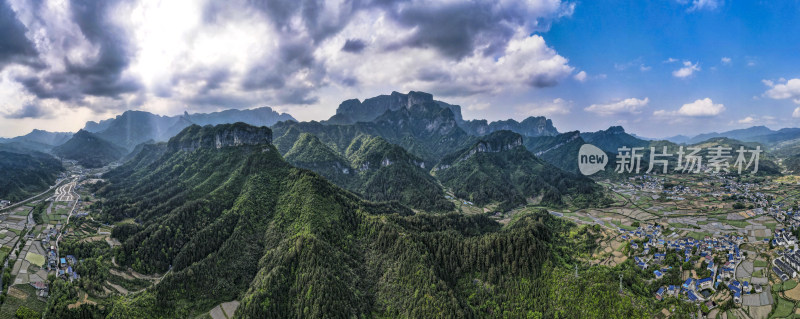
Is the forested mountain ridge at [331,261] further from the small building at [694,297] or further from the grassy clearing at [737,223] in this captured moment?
the grassy clearing at [737,223]

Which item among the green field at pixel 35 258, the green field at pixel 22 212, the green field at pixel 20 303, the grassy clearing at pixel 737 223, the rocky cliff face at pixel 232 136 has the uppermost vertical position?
the rocky cliff face at pixel 232 136

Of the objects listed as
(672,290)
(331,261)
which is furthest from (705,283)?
(331,261)

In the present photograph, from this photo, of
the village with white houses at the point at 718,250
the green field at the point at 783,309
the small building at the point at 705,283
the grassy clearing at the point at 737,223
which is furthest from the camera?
the grassy clearing at the point at 737,223

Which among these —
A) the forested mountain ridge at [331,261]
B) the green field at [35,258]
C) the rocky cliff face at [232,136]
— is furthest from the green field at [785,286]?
the rocky cliff face at [232,136]

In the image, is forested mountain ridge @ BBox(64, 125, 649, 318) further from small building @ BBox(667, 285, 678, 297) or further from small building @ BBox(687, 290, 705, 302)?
small building @ BBox(687, 290, 705, 302)

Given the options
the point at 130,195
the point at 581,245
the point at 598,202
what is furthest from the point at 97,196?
the point at 598,202

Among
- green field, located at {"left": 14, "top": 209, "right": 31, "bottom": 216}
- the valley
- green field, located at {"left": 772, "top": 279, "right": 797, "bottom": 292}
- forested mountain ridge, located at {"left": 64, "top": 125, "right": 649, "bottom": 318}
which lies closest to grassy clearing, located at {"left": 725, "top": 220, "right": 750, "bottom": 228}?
the valley

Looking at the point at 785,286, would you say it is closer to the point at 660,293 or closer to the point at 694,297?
the point at 694,297

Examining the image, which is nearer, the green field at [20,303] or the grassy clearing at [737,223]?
the green field at [20,303]
